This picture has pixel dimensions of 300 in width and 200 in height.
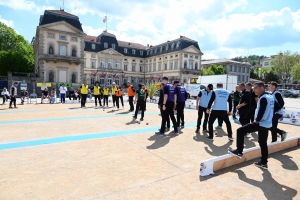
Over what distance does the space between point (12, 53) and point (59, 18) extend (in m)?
11.9

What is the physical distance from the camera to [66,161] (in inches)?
170

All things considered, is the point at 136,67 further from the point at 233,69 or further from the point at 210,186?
the point at 210,186

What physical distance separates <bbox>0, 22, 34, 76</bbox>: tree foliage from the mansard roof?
933 centimetres

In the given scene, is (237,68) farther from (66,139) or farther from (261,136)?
(66,139)

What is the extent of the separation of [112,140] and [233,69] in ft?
220

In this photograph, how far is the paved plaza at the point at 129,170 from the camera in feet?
10.3

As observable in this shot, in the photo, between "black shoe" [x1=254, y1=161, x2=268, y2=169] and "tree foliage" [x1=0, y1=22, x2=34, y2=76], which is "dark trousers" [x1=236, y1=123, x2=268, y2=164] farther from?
"tree foliage" [x1=0, y1=22, x2=34, y2=76]

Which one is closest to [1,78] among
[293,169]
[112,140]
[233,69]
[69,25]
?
[69,25]

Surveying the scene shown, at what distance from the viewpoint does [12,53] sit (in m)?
39.1

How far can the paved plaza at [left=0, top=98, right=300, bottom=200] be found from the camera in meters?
3.15

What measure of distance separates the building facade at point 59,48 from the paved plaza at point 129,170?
3361 cm

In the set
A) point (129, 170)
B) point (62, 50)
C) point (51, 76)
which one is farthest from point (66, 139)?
point (62, 50)

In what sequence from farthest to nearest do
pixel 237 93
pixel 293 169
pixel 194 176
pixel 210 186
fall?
pixel 237 93
pixel 293 169
pixel 194 176
pixel 210 186

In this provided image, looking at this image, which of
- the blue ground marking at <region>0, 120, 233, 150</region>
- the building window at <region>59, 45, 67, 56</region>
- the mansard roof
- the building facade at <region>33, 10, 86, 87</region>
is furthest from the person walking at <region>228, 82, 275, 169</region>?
the mansard roof
